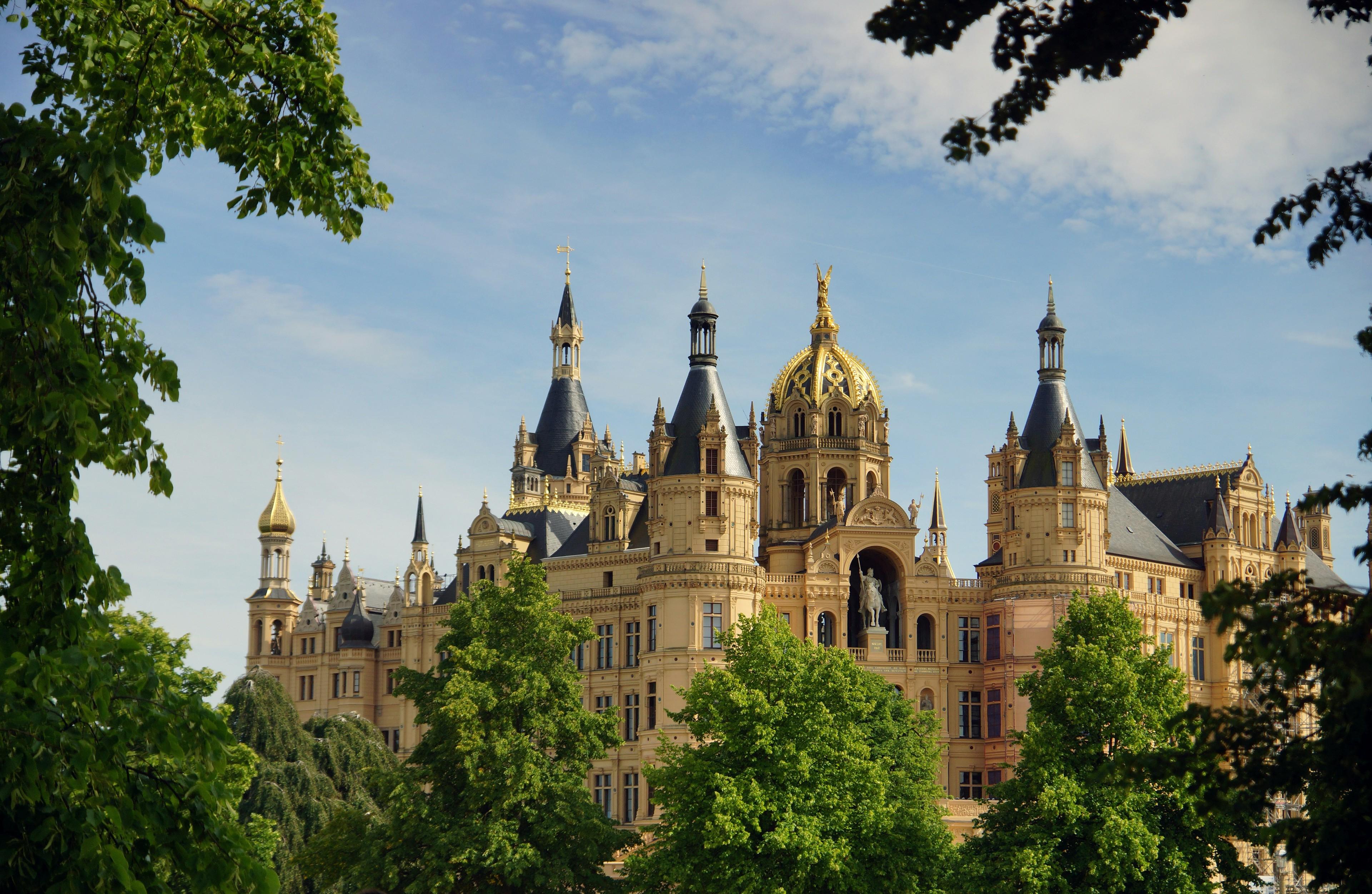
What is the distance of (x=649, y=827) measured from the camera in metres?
55.8

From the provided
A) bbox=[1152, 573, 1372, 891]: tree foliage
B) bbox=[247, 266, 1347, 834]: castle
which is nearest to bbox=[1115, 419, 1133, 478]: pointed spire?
bbox=[247, 266, 1347, 834]: castle

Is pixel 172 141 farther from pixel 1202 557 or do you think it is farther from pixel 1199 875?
pixel 1202 557

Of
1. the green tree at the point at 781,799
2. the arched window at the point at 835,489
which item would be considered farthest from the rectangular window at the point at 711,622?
the green tree at the point at 781,799

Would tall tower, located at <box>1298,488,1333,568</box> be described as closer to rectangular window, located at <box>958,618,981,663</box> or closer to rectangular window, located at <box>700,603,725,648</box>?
rectangular window, located at <box>958,618,981,663</box>

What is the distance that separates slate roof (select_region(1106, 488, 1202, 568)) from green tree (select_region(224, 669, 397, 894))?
39.4 metres

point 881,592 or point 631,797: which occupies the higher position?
point 881,592

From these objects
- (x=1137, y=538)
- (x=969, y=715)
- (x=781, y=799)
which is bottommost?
(x=781, y=799)

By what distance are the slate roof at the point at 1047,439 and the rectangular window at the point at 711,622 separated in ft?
52.8

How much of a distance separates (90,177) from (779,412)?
7939cm

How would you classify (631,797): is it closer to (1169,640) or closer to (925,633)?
(925,633)

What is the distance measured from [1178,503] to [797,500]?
73.4 ft

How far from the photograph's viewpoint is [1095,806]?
159 ft

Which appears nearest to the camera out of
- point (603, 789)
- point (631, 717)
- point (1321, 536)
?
point (603, 789)

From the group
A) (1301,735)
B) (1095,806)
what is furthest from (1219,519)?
(1301,735)
